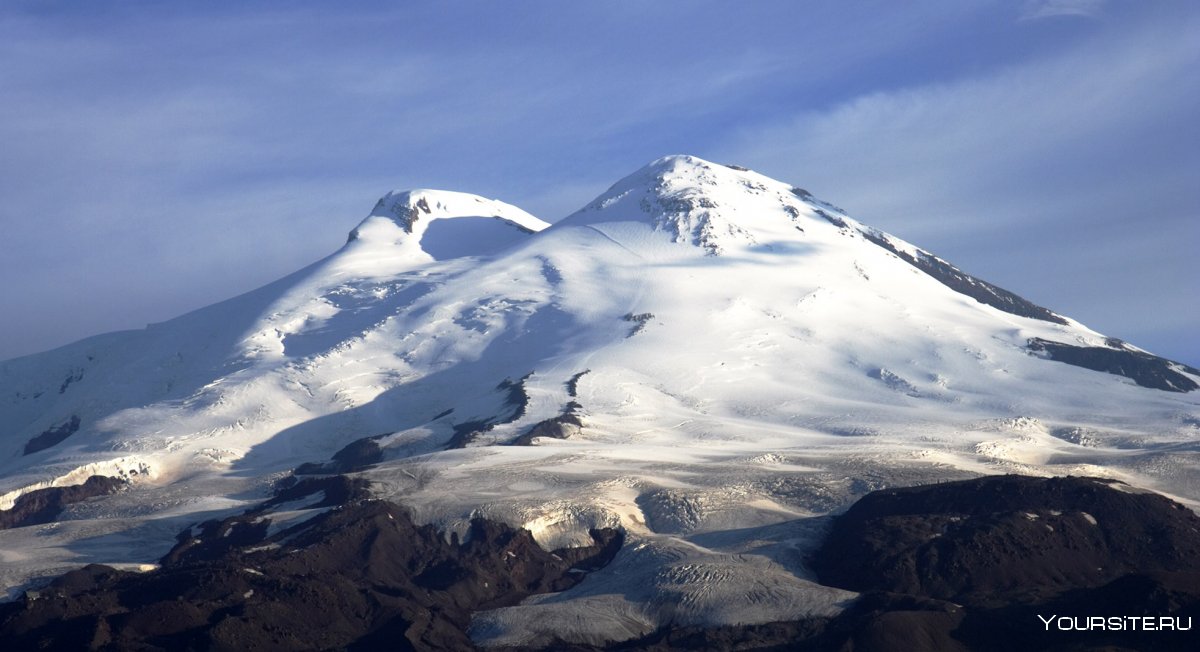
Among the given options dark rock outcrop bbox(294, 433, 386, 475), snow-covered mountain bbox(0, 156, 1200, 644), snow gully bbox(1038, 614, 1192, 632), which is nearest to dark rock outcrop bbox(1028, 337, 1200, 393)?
snow-covered mountain bbox(0, 156, 1200, 644)

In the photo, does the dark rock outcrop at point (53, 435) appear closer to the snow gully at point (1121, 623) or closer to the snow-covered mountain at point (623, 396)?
the snow-covered mountain at point (623, 396)

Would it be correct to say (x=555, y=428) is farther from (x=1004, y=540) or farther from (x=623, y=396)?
(x=1004, y=540)

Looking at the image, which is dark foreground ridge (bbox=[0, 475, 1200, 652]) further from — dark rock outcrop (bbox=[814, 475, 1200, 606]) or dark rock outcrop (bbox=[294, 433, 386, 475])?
dark rock outcrop (bbox=[294, 433, 386, 475])

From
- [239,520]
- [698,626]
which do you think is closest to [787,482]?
[698,626]

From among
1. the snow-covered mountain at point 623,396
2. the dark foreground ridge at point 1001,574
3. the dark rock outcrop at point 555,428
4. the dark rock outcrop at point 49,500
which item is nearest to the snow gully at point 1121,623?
the dark foreground ridge at point 1001,574

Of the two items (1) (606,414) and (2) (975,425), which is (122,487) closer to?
(1) (606,414)
